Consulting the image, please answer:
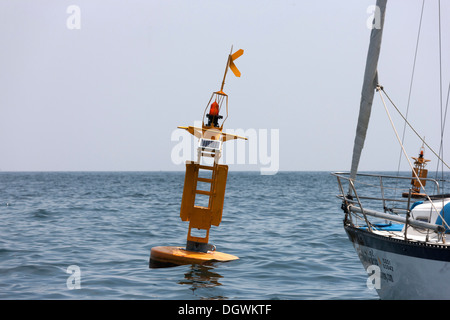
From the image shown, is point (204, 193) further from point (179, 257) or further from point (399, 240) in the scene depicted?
point (399, 240)

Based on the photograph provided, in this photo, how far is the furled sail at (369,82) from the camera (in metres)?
12.1

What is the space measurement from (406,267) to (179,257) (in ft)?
21.1

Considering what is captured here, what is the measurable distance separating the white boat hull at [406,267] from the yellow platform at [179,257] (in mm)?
4586

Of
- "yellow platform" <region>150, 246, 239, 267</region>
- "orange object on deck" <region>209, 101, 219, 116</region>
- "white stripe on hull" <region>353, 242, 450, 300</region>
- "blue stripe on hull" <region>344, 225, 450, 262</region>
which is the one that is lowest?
"yellow platform" <region>150, 246, 239, 267</region>

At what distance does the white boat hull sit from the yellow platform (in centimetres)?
459

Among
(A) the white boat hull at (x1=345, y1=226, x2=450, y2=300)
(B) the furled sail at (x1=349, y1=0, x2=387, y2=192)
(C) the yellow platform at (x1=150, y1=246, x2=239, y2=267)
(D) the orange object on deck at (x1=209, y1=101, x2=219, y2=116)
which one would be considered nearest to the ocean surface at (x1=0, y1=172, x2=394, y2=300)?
(C) the yellow platform at (x1=150, y1=246, x2=239, y2=267)

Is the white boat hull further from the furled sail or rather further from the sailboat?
the furled sail

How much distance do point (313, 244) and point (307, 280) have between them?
21.4 ft

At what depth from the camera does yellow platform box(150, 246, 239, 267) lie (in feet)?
48.6

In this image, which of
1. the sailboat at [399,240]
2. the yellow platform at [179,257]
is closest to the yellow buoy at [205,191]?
the yellow platform at [179,257]

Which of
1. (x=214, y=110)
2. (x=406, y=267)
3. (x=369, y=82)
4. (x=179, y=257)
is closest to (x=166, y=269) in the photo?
(x=179, y=257)
